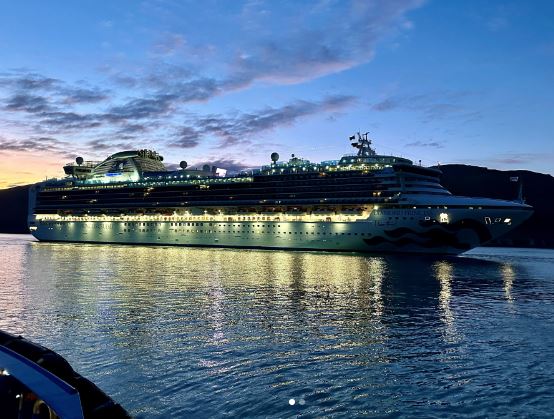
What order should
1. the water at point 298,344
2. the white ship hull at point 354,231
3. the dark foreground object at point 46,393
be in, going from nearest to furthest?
the dark foreground object at point 46,393, the water at point 298,344, the white ship hull at point 354,231

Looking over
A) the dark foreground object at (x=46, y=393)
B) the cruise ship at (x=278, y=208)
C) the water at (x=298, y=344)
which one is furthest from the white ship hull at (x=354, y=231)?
the dark foreground object at (x=46, y=393)

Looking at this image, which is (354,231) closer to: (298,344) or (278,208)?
(278,208)

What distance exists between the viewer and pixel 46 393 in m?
5.74

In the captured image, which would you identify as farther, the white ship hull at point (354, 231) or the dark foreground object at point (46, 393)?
the white ship hull at point (354, 231)

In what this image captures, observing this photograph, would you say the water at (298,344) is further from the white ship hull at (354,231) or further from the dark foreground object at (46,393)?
the white ship hull at (354,231)

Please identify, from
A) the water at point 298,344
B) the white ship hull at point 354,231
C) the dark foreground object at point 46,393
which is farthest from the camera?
the white ship hull at point 354,231

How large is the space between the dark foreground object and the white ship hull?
72.2m

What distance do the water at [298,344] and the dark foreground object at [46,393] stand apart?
5662 millimetres

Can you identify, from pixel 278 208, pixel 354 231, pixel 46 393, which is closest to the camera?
pixel 46 393

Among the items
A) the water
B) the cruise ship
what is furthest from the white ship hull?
the water

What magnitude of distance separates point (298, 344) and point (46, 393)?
13463mm

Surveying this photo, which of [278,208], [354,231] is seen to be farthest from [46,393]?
[278,208]

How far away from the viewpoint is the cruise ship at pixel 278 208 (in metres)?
73.9

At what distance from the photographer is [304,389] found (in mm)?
13359
